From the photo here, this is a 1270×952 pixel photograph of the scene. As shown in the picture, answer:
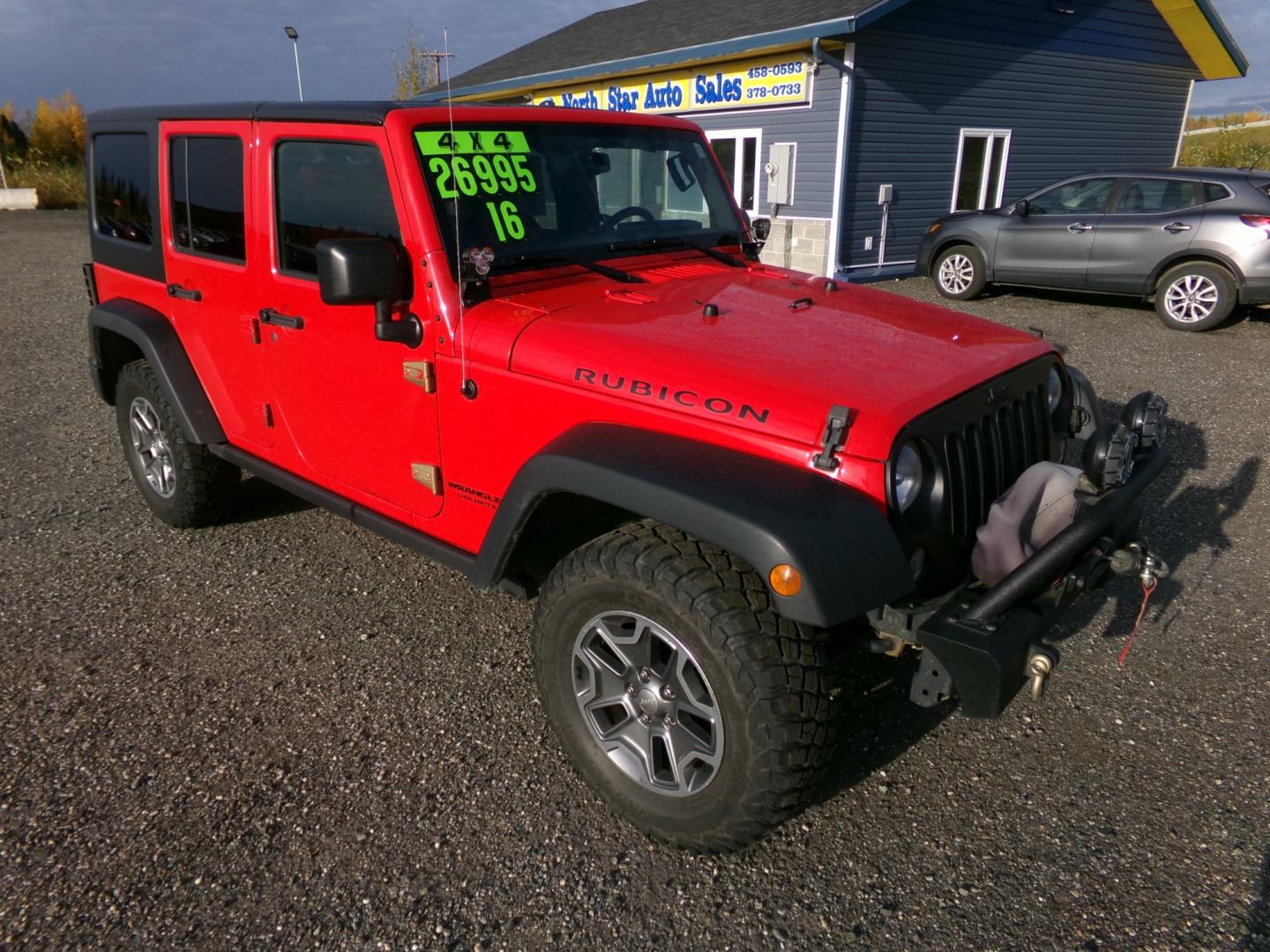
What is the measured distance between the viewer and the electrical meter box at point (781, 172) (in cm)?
1230

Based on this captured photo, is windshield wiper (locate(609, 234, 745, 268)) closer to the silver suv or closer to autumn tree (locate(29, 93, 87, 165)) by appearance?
the silver suv

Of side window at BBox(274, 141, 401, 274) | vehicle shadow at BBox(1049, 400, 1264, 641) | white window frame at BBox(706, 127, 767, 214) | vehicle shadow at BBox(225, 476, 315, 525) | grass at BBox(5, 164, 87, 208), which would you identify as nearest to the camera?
side window at BBox(274, 141, 401, 274)

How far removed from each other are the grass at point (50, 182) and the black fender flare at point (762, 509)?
93.9 feet

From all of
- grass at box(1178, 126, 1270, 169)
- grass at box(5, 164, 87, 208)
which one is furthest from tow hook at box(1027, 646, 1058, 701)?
grass at box(5, 164, 87, 208)

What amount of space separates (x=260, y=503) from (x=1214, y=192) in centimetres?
965

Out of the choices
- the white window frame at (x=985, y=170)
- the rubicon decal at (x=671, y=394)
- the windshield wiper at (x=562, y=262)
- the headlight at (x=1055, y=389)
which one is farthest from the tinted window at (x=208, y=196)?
the white window frame at (x=985, y=170)

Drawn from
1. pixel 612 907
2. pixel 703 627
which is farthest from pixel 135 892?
pixel 703 627

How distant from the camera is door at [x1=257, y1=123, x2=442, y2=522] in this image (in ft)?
9.49

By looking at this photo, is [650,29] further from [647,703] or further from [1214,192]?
[647,703]

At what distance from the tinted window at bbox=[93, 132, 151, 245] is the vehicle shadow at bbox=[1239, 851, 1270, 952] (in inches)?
188

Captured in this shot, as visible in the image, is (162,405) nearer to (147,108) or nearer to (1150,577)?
(147,108)

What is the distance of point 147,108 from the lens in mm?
3969

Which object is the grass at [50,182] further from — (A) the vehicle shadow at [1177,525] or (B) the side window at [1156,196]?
(A) the vehicle shadow at [1177,525]

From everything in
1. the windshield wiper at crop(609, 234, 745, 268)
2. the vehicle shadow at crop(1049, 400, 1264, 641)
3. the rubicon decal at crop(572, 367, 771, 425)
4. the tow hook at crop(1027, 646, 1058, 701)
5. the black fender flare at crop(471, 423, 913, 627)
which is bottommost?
the vehicle shadow at crop(1049, 400, 1264, 641)
